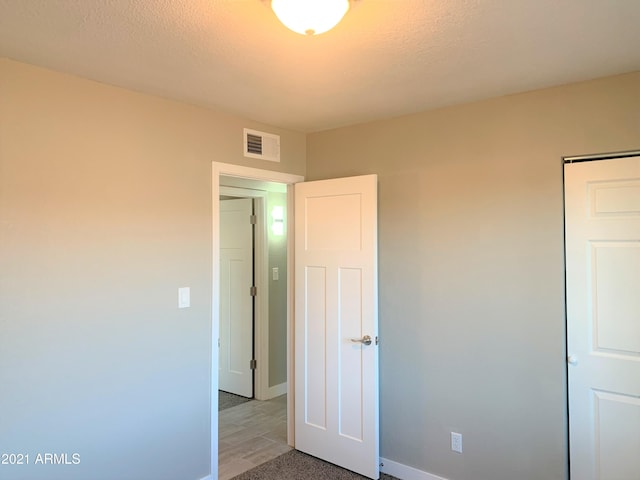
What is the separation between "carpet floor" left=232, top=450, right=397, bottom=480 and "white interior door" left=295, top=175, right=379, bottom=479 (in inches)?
2.2

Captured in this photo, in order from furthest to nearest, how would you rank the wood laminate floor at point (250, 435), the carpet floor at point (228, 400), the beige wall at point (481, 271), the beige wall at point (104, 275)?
the carpet floor at point (228, 400)
the wood laminate floor at point (250, 435)
the beige wall at point (481, 271)
the beige wall at point (104, 275)

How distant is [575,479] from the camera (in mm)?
2275

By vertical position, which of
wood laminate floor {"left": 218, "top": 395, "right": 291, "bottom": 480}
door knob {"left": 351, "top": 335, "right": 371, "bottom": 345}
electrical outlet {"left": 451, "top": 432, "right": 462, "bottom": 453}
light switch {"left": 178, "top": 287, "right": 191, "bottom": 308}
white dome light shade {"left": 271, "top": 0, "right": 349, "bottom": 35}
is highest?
white dome light shade {"left": 271, "top": 0, "right": 349, "bottom": 35}

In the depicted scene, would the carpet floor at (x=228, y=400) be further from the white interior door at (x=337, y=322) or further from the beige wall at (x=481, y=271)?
the beige wall at (x=481, y=271)

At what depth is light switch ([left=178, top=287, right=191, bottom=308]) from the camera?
260 cm

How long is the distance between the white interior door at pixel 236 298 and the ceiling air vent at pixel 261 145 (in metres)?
1.37

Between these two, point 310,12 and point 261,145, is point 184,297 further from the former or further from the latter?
point 310,12

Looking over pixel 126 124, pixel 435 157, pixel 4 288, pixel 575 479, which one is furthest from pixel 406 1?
pixel 575 479

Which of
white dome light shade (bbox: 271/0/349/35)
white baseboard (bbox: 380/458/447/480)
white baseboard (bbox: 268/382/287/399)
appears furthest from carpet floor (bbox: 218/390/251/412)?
white dome light shade (bbox: 271/0/349/35)

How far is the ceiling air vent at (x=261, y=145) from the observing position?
299cm

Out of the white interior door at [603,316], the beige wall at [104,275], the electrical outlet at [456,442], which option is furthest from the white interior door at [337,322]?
the white interior door at [603,316]

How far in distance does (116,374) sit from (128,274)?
54 centimetres

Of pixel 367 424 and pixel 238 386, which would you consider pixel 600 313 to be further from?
pixel 238 386

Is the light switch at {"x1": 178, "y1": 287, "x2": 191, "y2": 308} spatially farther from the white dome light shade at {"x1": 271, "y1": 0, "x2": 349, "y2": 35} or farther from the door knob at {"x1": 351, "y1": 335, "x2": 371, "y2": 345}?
the white dome light shade at {"x1": 271, "y1": 0, "x2": 349, "y2": 35}
